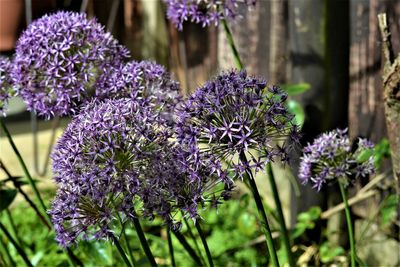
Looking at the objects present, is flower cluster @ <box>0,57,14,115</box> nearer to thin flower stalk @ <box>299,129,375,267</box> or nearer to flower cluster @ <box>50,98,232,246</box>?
flower cluster @ <box>50,98,232,246</box>

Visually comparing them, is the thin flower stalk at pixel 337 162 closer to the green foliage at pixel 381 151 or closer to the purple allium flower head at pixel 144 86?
the purple allium flower head at pixel 144 86

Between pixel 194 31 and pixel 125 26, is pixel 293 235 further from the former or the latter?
pixel 125 26

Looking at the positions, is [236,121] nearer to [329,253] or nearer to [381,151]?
[381,151]

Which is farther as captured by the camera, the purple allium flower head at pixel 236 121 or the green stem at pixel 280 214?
the green stem at pixel 280 214

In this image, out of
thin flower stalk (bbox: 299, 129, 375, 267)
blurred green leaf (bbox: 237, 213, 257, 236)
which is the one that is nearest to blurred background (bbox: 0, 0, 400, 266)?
blurred green leaf (bbox: 237, 213, 257, 236)

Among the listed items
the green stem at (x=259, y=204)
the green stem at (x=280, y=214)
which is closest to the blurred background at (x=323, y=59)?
the green stem at (x=280, y=214)

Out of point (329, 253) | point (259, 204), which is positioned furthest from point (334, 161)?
point (329, 253)
